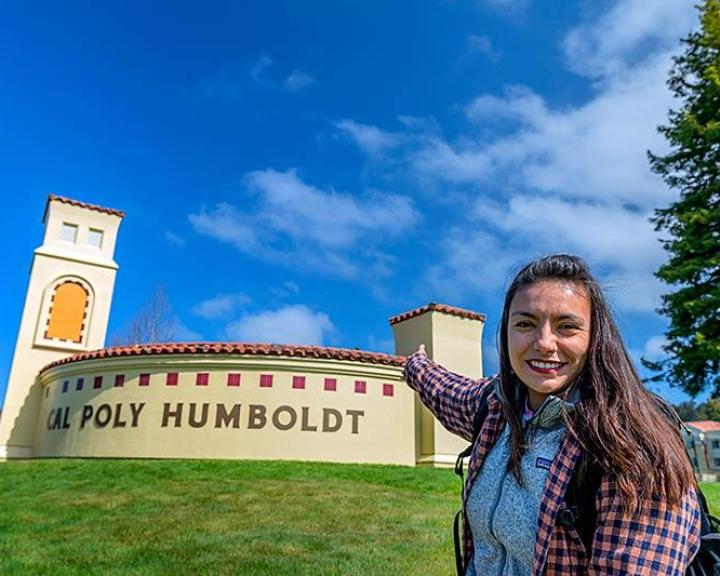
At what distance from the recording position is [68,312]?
2022 cm

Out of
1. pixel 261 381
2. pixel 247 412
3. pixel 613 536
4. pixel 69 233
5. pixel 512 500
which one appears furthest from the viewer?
pixel 69 233

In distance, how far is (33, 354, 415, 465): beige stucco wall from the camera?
13966 millimetres

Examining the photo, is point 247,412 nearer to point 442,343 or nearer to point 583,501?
point 442,343

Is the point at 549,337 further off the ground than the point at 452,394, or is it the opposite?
the point at 549,337

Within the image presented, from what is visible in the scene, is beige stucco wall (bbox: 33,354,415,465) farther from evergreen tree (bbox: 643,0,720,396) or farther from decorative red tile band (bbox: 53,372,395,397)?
evergreen tree (bbox: 643,0,720,396)

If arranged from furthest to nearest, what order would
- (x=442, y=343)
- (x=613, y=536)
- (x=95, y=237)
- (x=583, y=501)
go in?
(x=95, y=237)
(x=442, y=343)
(x=583, y=501)
(x=613, y=536)

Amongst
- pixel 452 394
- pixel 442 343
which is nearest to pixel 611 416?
pixel 452 394

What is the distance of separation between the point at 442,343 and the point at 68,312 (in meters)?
13.3

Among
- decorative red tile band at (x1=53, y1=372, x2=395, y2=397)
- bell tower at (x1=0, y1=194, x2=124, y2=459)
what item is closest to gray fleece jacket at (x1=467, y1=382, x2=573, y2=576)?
decorative red tile band at (x1=53, y1=372, x2=395, y2=397)

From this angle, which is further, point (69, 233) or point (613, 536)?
point (69, 233)

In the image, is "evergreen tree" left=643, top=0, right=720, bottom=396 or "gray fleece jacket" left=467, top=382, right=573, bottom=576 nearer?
"gray fleece jacket" left=467, top=382, right=573, bottom=576

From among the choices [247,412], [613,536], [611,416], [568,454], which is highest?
[247,412]

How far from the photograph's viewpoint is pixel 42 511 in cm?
816

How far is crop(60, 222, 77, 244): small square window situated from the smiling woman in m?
21.9
